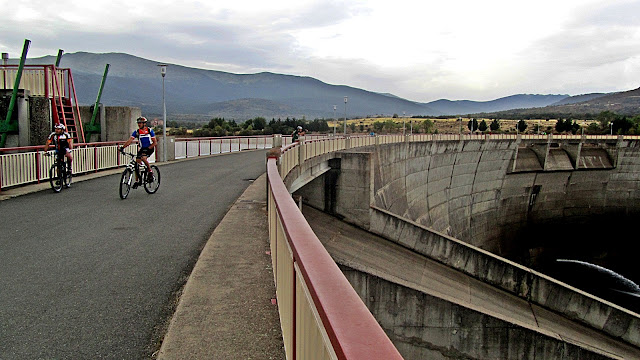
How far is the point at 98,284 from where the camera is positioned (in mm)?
5848

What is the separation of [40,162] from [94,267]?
32.7ft

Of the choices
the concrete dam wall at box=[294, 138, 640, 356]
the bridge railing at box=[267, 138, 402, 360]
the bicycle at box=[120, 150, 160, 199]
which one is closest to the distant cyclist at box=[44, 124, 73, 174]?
the bicycle at box=[120, 150, 160, 199]

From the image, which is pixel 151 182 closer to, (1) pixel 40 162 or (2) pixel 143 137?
(2) pixel 143 137

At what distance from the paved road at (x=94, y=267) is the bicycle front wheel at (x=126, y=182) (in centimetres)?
26

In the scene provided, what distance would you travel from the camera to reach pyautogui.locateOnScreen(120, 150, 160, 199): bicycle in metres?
12.2

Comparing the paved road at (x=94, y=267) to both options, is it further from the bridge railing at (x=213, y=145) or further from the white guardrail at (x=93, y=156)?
the bridge railing at (x=213, y=145)

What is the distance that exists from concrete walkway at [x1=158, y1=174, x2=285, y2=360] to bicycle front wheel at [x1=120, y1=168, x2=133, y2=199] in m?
5.24

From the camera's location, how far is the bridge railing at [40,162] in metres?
13.4

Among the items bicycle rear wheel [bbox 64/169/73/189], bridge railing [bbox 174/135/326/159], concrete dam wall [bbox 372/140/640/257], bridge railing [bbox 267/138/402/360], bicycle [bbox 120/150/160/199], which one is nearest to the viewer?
bridge railing [bbox 267/138/402/360]

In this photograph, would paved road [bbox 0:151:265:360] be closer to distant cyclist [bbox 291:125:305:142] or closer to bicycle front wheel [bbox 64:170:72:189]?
bicycle front wheel [bbox 64:170:72:189]

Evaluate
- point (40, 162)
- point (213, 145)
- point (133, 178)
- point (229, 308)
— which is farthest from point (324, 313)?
point (213, 145)

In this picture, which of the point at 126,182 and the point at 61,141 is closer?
A: the point at 126,182

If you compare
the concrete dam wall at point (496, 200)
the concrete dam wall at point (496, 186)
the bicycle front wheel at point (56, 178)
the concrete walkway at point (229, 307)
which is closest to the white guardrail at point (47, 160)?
the bicycle front wheel at point (56, 178)

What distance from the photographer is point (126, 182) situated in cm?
1224
